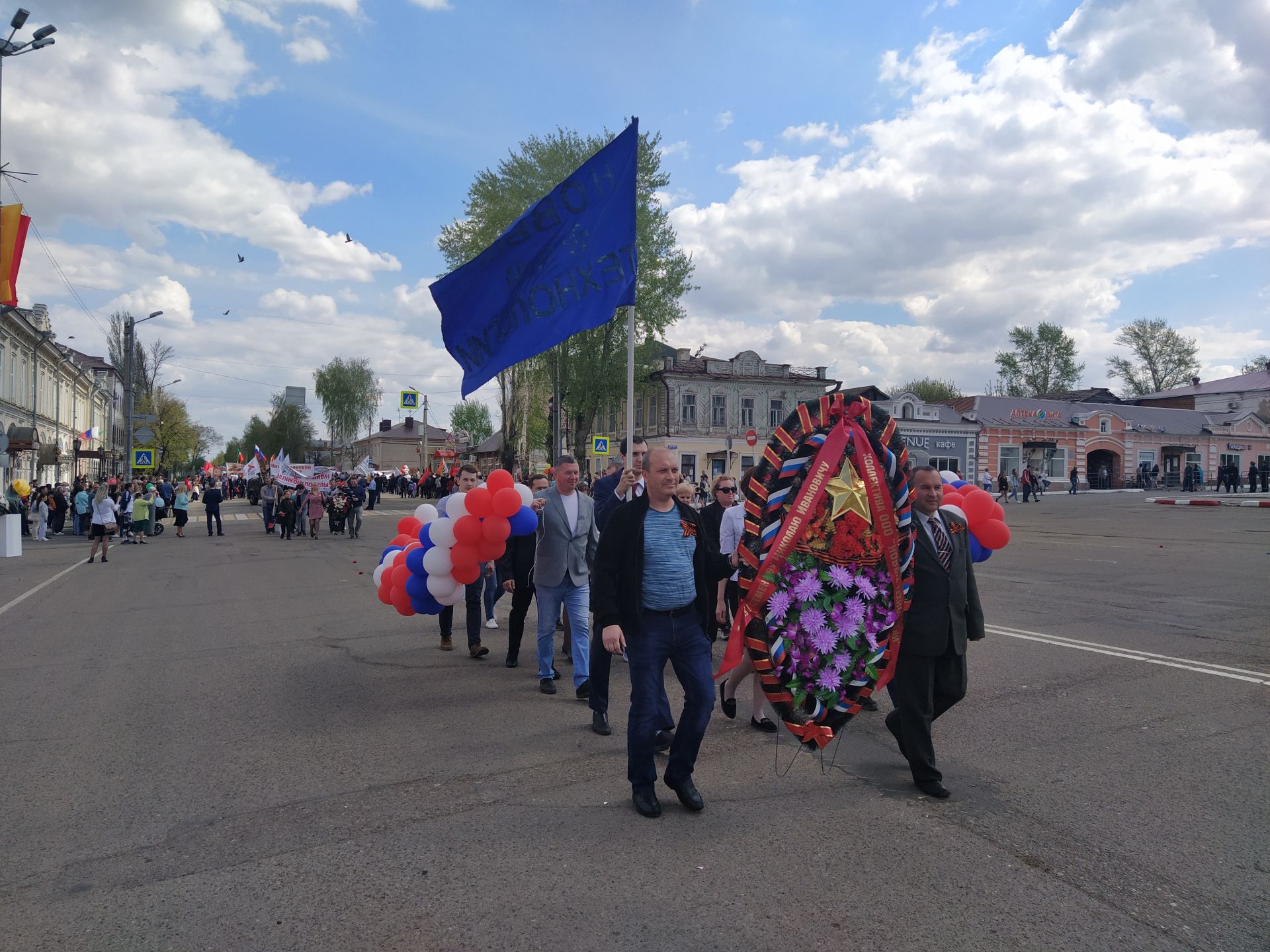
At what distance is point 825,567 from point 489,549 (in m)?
3.67

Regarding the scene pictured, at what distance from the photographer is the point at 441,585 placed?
24.5ft

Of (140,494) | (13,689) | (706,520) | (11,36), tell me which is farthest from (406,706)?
(140,494)

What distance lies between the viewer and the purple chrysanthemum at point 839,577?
430 cm

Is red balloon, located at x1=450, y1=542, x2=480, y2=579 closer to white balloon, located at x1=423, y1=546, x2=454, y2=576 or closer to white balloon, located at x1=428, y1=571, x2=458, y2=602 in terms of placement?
white balloon, located at x1=423, y1=546, x2=454, y2=576

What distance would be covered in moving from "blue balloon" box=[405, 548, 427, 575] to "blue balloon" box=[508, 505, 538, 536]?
1059 mm

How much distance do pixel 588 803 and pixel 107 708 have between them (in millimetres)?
4252

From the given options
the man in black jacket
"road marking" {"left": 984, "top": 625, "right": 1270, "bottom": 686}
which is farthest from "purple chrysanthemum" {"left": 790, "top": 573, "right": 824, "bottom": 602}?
"road marking" {"left": 984, "top": 625, "right": 1270, "bottom": 686}

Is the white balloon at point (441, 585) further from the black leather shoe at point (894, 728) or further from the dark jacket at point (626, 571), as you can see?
the black leather shoe at point (894, 728)

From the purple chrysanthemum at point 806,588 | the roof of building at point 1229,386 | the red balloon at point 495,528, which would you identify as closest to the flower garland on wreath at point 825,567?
the purple chrysanthemum at point 806,588

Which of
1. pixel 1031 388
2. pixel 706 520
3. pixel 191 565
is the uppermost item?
pixel 1031 388

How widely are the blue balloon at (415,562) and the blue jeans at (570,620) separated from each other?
134cm

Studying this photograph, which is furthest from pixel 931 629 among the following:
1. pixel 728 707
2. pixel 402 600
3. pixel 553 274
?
pixel 553 274

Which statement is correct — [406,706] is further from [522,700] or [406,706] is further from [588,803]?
[588,803]

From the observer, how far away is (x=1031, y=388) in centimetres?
8606
